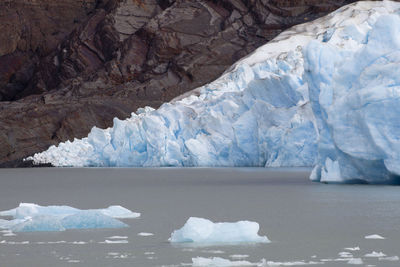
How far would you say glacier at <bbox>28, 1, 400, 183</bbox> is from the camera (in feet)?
44.2

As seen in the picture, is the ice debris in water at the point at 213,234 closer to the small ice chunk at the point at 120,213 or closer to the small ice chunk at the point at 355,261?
the small ice chunk at the point at 355,261

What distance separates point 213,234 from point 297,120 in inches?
722

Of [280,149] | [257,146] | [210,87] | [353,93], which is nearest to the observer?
[353,93]

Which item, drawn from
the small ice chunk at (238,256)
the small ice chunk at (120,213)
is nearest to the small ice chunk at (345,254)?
the small ice chunk at (238,256)

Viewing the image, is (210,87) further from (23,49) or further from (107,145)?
(23,49)

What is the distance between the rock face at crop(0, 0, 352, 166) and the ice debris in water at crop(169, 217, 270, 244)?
51717mm

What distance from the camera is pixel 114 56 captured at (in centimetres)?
7419

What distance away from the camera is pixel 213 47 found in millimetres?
68938

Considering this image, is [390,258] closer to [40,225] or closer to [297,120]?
[40,225]

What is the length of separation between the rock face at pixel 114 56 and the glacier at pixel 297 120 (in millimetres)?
14201

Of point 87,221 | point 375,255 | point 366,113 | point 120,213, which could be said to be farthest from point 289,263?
point 366,113

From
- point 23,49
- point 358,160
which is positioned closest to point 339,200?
point 358,160

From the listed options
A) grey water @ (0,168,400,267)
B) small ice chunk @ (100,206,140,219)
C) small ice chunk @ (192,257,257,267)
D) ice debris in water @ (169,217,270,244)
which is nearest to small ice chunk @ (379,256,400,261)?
grey water @ (0,168,400,267)

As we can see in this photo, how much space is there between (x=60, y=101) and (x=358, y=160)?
54.8 m
